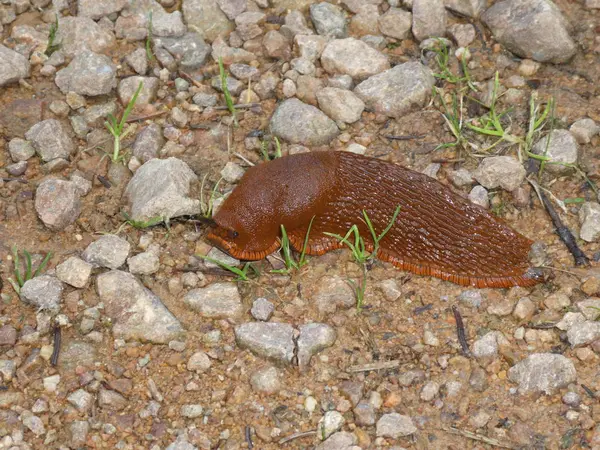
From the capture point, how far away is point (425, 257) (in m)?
4.53

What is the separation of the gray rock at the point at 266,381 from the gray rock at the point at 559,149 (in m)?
2.36

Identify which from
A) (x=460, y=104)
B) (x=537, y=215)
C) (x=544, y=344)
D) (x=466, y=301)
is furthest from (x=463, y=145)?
(x=544, y=344)

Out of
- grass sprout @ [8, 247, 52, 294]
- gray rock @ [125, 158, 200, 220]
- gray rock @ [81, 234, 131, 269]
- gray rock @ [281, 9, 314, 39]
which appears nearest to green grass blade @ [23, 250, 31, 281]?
grass sprout @ [8, 247, 52, 294]

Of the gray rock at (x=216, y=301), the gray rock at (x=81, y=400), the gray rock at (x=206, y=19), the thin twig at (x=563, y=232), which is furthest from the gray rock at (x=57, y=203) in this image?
the thin twig at (x=563, y=232)

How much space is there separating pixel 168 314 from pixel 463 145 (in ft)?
7.68

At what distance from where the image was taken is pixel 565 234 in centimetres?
458

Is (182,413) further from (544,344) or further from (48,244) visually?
(544,344)

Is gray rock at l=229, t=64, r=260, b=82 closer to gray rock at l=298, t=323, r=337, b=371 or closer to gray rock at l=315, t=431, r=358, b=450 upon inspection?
gray rock at l=298, t=323, r=337, b=371

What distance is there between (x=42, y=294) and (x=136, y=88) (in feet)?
5.83

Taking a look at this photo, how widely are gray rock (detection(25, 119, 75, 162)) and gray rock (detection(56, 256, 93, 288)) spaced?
0.95m

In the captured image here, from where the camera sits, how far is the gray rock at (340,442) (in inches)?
144

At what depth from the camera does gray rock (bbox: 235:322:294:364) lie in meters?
4.00

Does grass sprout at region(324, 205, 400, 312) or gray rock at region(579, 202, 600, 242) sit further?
gray rock at region(579, 202, 600, 242)

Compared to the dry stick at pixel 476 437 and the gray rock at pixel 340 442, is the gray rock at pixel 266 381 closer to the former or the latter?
the gray rock at pixel 340 442
